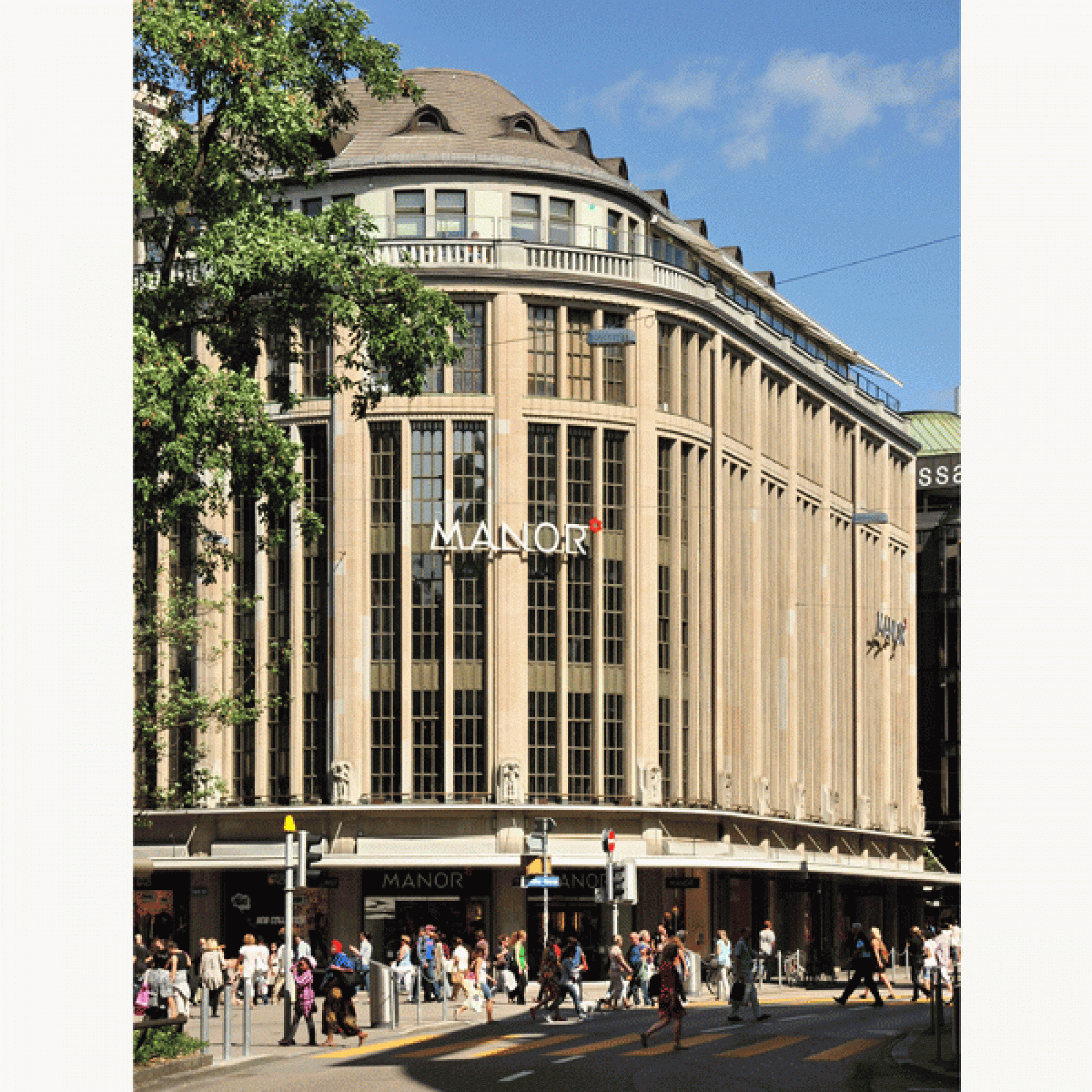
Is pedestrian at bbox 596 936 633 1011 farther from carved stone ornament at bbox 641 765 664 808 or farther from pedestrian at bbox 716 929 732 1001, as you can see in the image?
carved stone ornament at bbox 641 765 664 808

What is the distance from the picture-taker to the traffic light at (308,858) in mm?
25062

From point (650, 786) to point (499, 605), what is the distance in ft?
23.7

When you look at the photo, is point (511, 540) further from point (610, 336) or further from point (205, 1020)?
point (205, 1020)

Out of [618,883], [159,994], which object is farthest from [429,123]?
[159,994]

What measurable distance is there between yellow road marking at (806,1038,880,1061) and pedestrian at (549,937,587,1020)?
7530mm

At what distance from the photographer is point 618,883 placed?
129 feet

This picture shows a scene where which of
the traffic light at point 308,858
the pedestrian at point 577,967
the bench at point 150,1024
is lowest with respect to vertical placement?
the pedestrian at point 577,967

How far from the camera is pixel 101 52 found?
1202 centimetres

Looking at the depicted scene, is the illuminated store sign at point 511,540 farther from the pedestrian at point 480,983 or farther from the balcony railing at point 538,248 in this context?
the pedestrian at point 480,983

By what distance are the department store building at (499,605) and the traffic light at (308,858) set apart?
29174 millimetres

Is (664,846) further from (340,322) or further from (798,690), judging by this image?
(340,322)

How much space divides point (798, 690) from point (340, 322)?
164 ft

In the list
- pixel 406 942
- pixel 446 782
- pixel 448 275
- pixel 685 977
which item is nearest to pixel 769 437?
pixel 448 275

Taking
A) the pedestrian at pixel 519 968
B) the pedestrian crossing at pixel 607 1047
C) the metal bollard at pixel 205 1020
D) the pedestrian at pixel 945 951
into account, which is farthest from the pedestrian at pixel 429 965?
the metal bollard at pixel 205 1020
